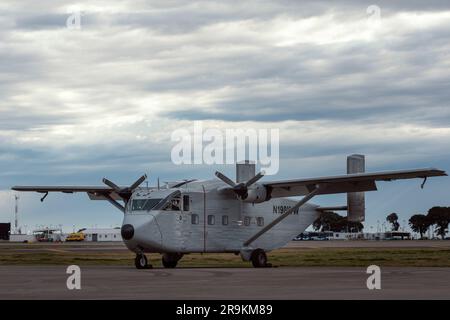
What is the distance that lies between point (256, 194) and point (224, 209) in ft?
6.91

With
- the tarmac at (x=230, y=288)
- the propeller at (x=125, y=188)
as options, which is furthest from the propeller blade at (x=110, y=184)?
the tarmac at (x=230, y=288)

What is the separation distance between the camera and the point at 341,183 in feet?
142

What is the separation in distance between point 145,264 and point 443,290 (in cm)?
1919

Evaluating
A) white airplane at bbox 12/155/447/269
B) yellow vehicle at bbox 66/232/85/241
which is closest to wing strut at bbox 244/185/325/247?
white airplane at bbox 12/155/447/269

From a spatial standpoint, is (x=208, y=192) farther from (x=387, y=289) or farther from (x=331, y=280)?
(x=387, y=289)

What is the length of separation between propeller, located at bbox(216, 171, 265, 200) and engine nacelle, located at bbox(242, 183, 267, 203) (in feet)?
0.66

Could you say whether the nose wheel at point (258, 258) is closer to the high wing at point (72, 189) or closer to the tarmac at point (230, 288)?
the high wing at point (72, 189)

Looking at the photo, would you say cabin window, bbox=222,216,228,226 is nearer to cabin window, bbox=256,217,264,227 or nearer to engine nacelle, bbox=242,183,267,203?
engine nacelle, bbox=242,183,267,203

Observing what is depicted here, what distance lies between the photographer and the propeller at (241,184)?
41.9m

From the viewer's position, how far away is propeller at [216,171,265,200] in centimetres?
4191

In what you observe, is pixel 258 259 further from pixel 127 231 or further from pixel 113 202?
pixel 113 202

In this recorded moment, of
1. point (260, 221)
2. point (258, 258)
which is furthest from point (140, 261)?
point (260, 221)

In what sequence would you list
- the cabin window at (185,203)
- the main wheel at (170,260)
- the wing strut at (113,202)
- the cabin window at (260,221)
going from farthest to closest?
1. the cabin window at (260,221)
2. the wing strut at (113,202)
3. the main wheel at (170,260)
4. the cabin window at (185,203)
